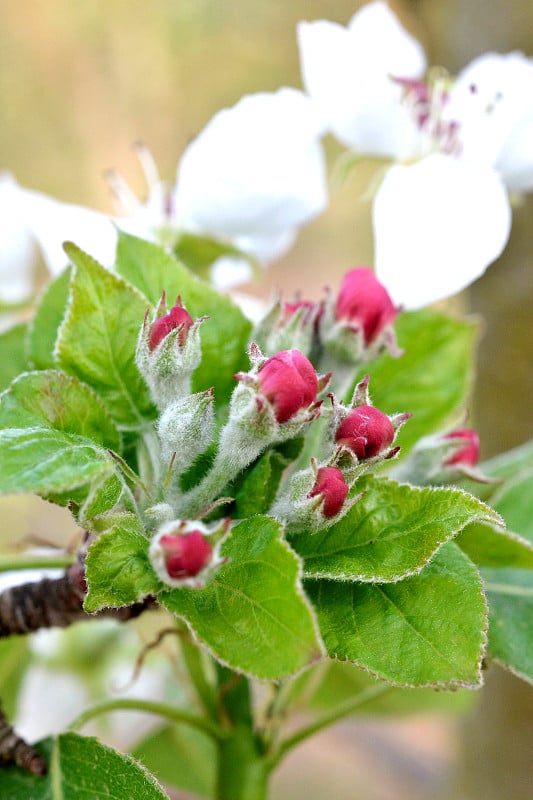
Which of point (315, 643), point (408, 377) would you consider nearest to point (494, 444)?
point (408, 377)

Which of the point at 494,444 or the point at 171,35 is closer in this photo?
the point at 494,444

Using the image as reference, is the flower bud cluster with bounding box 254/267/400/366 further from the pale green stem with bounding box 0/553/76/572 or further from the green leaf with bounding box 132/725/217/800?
the green leaf with bounding box 132/725/217/800

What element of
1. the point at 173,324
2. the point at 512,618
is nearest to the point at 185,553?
the point at 173,324

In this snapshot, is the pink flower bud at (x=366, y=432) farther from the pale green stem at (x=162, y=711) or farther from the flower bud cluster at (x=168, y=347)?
the pale green stem at (x=162, y=711)

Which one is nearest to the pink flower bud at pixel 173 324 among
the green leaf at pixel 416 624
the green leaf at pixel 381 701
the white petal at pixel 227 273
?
→ the green leaf at pixel 416 624

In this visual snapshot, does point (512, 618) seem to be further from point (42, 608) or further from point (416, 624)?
point (42, 608)

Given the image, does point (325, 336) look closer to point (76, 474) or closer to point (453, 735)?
point (76, 474)

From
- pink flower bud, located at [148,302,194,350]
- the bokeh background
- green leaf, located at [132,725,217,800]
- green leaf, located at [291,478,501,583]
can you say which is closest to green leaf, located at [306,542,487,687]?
green leaf, located at [291,478,501,583]
